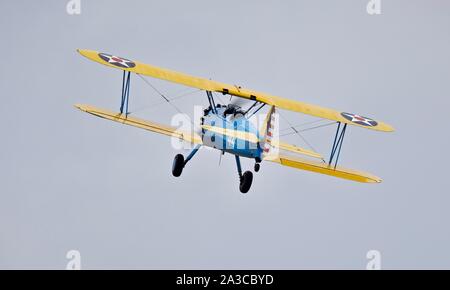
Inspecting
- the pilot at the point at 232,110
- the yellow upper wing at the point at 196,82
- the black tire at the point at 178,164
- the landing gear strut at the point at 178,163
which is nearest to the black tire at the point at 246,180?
the pilot at the point at 232,110

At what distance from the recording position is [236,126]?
3444 centimetres

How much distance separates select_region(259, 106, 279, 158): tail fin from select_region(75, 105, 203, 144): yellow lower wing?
2.96m

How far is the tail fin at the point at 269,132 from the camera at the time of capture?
33875 millimetres

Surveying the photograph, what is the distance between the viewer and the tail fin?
3388 centimetres

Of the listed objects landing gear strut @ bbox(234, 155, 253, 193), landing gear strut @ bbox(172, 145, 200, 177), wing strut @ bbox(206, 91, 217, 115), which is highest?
wing strut @ bbox(206, 91, 217, 115)

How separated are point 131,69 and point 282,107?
4592mm

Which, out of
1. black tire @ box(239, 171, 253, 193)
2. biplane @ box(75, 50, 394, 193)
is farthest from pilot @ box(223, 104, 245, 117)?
black tire @ box(239, 171, 253, 193)

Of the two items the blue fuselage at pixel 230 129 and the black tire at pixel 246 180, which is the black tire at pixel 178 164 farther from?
the black tire at pixel 246 180

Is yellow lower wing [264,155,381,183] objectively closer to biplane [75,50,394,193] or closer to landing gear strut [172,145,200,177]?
biplane [75,50,394,193]

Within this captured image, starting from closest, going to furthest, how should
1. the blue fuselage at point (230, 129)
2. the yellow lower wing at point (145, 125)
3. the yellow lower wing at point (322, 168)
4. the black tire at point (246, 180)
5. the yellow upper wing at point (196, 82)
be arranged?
the blue fuselage at point (230, 129)
the black tire at point (246, 180)
the yellow upper wing at point (196, 82)
the yellow lower wing at point (322, 168)
the yellow lower wing at point (145, 125)

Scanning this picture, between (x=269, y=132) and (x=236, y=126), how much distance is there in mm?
1046
